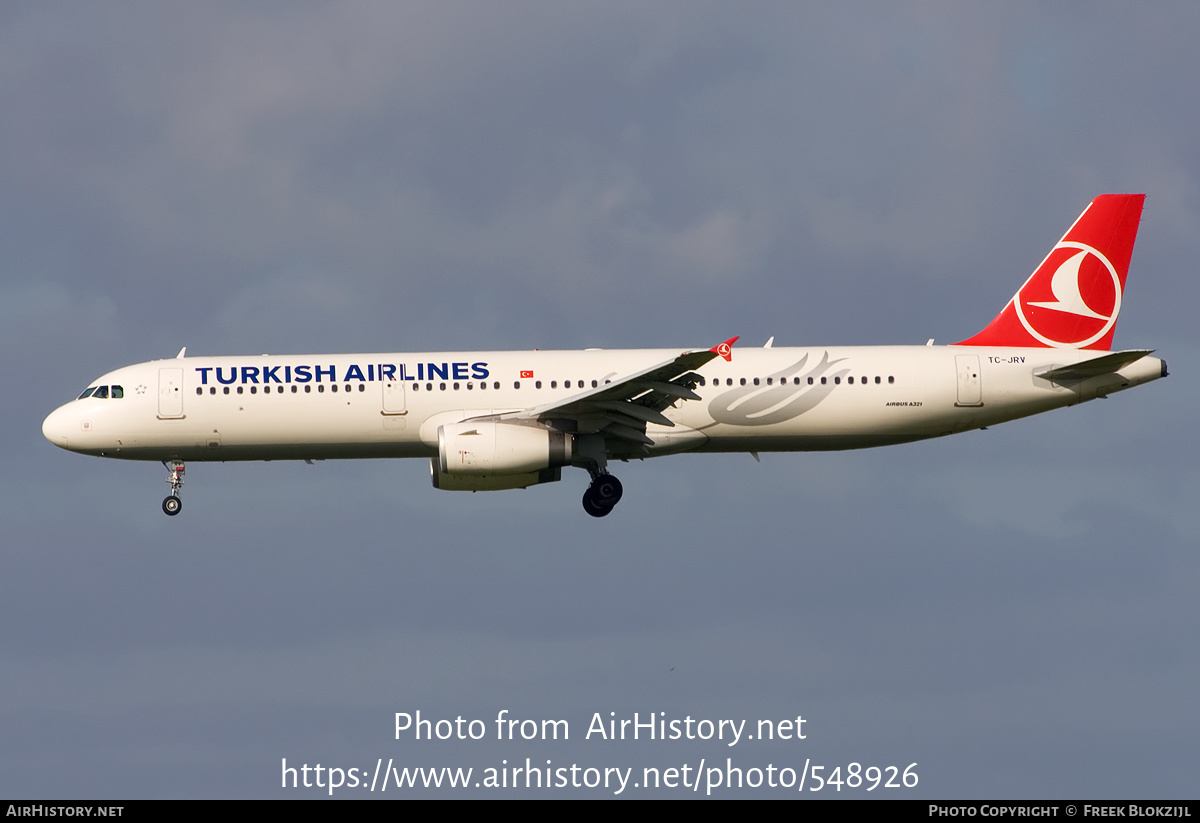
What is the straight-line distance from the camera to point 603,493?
121 feet

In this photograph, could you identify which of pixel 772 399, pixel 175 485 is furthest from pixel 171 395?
pixel 772 399

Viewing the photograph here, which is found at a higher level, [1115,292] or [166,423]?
[1115,292]

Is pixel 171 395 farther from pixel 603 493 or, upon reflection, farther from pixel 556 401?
pixel 603 493

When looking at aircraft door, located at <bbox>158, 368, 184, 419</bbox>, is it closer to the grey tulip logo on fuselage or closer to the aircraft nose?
the aircraft nose

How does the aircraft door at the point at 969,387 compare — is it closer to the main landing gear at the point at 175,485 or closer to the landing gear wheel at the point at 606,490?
the landing gear wheel at the point at 606,490

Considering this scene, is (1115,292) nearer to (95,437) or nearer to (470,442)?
(470,442)

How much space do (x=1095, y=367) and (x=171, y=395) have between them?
74.6 ft

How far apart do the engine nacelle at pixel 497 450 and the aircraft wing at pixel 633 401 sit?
574 millimetres

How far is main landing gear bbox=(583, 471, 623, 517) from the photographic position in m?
36.9

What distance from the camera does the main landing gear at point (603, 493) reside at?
36.9 metres

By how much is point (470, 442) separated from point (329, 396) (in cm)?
419

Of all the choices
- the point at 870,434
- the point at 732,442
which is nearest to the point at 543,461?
the point at 732,442

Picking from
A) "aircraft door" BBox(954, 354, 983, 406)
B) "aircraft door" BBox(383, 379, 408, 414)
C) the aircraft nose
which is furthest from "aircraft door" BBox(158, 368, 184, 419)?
"aircraft door" BBox(954, 354, 983, 406)

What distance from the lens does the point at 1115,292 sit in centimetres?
3988
